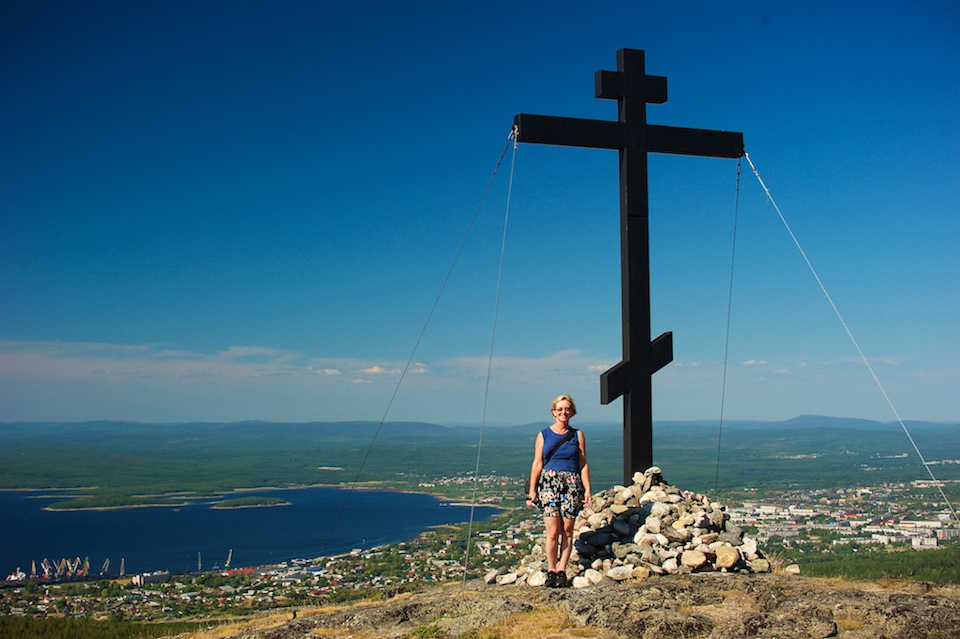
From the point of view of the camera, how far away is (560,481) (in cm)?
696

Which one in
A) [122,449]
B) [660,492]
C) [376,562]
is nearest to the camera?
[660,492]

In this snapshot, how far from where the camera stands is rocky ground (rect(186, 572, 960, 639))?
205 inches

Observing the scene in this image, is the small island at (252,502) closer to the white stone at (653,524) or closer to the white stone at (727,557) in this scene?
the white stone at (653,524)

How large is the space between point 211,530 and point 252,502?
13.1 meters

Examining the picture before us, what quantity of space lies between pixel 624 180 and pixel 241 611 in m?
7.11

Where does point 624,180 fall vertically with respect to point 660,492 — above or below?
above

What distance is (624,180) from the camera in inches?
346

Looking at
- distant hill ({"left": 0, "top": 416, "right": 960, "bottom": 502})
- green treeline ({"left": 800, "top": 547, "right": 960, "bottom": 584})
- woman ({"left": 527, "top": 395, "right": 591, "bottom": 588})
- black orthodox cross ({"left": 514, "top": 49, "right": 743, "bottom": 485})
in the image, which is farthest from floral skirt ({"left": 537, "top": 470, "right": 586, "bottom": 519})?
distant hill ({"left": 0, "top": 416, "right": 960, "bottom": 502})

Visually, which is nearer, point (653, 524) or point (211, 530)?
point (653, 524)

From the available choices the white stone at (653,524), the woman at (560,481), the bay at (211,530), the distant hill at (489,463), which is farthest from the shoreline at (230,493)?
the woman at (560,481)

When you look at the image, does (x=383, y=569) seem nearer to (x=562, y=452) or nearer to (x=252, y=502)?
(x=562, y=452)

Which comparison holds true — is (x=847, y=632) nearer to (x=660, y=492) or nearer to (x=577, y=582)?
(x=577, y=582)

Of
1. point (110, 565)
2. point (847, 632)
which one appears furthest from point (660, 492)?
point (110, 565)

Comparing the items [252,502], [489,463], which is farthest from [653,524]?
[252,502]
